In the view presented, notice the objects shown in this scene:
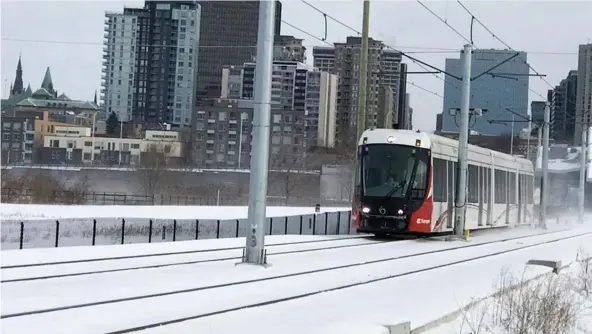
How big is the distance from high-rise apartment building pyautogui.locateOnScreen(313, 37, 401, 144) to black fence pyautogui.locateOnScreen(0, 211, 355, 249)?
18.2 meters

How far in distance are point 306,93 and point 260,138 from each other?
101m

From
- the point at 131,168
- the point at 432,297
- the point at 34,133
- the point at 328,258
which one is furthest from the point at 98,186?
the point at 432,297

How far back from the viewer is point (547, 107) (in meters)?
47.7

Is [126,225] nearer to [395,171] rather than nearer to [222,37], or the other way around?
[395,171]

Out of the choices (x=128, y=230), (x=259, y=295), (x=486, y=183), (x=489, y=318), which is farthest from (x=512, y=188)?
(x=489, y=318)

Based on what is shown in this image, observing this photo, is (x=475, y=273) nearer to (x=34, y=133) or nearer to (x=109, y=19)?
(x=34, y=133)

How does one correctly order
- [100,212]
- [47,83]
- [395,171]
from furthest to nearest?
[47,83]
[100,212]
[395,171]

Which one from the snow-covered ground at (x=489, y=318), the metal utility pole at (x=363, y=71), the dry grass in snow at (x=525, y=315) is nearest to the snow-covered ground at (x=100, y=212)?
the metal utility pole at (x=363, y=71)

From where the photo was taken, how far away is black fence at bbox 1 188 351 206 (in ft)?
182

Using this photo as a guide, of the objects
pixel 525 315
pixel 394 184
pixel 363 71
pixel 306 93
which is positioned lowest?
pixel 525 315

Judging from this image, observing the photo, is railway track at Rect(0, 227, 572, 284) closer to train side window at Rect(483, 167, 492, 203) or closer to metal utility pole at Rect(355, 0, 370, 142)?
metal utility pole at Rect(355, 0, 370, 142)

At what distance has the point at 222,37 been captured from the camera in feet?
480

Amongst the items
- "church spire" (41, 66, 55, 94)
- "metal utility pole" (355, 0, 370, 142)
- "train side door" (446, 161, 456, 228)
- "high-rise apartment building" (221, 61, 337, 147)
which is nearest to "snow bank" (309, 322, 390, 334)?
"train side door" (446, 161, 456, 228)

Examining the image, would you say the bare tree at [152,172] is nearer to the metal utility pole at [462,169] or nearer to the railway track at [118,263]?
the metal utility pole at [462,169]
